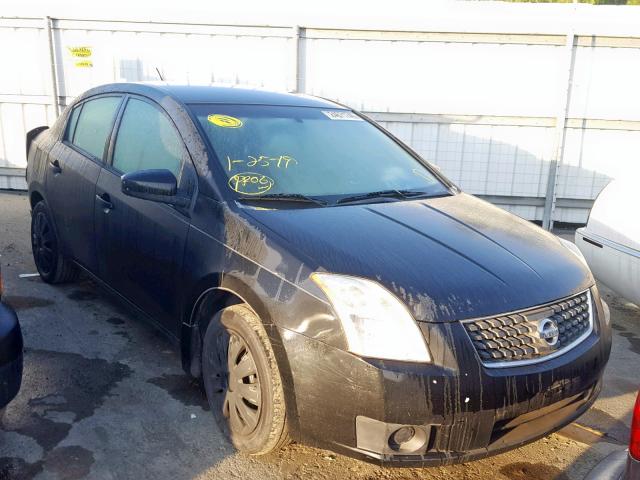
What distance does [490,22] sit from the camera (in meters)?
7.55

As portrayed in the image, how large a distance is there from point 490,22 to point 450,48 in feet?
1.82

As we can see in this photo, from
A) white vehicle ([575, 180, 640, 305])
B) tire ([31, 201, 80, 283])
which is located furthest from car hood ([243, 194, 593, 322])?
tire ([31, 201, 80, 283])

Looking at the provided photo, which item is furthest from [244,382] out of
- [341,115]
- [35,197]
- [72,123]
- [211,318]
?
[35,197]

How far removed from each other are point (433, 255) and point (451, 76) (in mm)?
5622

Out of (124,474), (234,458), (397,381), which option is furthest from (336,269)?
→ (124,474)

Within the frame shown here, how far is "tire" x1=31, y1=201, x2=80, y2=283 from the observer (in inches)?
185

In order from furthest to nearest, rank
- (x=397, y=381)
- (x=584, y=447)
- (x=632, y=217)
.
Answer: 1. (x=632, y=217)
2. (x=584, y=447)
3. (x=397, y=381)

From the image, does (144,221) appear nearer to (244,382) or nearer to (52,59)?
(244,382)

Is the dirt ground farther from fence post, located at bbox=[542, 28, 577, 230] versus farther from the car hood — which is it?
fence post, located at bbox=[542, 28, 577, 230]

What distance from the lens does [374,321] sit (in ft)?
7.70

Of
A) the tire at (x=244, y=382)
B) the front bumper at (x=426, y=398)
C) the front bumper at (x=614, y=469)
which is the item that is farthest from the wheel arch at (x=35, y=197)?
the front bumper at (x=614, y=469)

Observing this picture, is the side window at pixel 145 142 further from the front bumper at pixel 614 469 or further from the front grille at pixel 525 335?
the front bumper at pixel 614 469

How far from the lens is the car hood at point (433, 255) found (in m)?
2.42

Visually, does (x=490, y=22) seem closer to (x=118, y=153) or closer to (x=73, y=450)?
(x=118, y=153)
